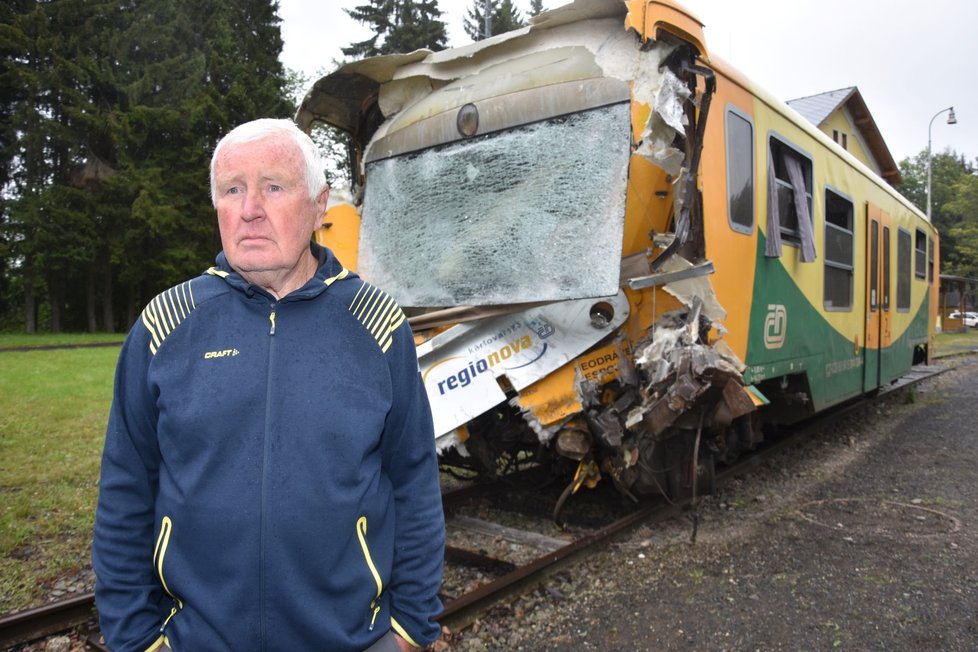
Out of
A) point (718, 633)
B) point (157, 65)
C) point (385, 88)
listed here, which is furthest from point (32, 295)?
point (718, 633)

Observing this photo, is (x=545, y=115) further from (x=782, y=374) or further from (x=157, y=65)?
(x=157, y=65)

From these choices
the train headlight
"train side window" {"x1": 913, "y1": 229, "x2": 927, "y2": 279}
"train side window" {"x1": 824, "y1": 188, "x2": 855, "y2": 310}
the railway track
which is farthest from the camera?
"train side window" {"x1": 913, "y1": 229, "x2": 927, "y2": 279}

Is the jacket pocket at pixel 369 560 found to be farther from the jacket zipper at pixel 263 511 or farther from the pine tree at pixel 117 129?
the pine tree at pixel 117 129

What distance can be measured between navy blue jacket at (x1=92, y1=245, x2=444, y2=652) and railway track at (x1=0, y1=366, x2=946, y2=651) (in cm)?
208

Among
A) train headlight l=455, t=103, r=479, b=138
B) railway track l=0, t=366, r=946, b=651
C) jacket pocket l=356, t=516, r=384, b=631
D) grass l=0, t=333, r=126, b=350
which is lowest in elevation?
railway track l=0, t=366, r=946, b=651

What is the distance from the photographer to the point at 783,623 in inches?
151

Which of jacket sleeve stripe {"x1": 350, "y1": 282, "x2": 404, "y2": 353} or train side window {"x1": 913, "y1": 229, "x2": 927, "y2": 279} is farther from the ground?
train side window {"x1": 913, "y1": 229, "x2": 927, "y2": 279}

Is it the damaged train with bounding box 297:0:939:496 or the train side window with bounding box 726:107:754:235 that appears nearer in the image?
the damaged train with bounding box 297:0:939:496

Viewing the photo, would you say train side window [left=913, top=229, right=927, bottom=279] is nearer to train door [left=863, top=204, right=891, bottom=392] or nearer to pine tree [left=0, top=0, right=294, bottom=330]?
train door [left=863, top=204, right=891, bottom=392]

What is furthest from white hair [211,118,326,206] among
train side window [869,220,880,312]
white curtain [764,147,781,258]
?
train side window [869,220,880,312]

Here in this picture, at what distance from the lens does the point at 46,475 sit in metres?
6.82

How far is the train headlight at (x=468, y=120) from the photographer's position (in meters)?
4.63

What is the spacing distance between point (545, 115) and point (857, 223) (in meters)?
5.25

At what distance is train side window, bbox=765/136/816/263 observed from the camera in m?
5.79
